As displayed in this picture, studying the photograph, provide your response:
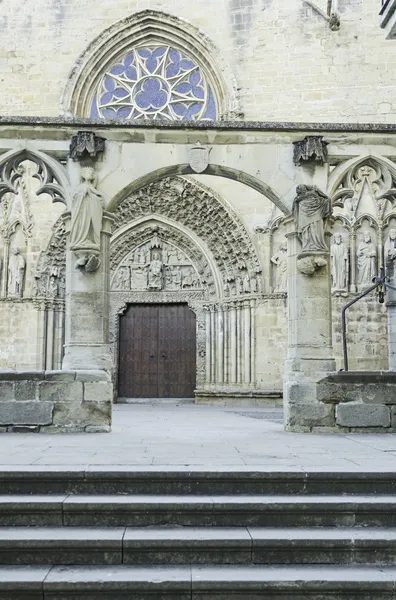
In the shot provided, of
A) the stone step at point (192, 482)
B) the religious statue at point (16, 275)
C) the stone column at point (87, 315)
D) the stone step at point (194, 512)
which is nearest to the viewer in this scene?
the stone step at point (194, 512)

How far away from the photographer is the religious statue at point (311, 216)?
27.4 ft

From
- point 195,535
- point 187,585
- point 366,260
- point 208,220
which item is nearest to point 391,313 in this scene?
point 366,260

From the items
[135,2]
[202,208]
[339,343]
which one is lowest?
[339,343]

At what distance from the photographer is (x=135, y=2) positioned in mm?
16766

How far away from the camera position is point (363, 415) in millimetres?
8078

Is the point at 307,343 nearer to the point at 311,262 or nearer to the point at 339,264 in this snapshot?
the point at 311,262

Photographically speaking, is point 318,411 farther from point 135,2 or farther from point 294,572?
point 135,2

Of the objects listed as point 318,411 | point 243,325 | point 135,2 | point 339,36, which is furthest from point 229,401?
point 135,2

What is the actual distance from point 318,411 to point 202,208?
885 cm

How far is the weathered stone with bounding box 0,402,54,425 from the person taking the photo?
7.87 metres

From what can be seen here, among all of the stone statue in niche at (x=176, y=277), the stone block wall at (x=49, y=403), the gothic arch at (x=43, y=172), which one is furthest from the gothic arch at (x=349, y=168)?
the stone statue in niche at (x=176, y=277)

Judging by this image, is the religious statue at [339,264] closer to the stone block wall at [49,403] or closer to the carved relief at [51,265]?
the carved relief at [51,265]

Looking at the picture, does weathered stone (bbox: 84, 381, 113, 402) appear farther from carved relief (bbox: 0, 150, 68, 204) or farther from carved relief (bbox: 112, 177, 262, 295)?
carved relief (bbox: 112, 177, 262, 295)

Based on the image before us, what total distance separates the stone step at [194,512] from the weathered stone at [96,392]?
3.41 metres
